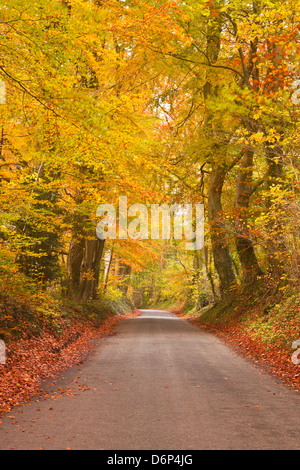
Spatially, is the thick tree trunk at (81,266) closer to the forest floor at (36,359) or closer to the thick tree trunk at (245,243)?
the forest floor at (36,359)

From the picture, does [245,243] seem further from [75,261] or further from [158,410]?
[158,410]

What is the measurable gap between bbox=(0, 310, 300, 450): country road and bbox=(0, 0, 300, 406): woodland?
2412mm

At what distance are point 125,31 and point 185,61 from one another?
3.76m

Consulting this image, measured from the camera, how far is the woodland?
867 centimetres

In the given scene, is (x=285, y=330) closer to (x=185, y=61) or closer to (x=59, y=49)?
(x=59, y=49)

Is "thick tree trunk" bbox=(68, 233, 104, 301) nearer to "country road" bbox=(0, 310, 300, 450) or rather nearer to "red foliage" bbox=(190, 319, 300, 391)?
"red foliage" bbox=(190, 319, 300, 391)

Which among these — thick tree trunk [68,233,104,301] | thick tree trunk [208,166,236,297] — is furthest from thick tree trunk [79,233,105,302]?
thick tree trunk [208,166,236,297]

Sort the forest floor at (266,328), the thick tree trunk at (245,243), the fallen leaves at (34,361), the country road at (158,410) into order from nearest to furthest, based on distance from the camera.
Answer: the country road at (158,410), the fallen leaves at (34,361), the forest floor at (266,328), the thick tree trunk at (245,243)

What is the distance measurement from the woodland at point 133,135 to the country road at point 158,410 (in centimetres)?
241

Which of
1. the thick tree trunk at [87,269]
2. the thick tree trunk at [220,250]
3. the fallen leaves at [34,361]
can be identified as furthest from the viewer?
the thick tree trunk at [87,269]

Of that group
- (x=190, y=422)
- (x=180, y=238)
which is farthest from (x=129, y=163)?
(x=180, y=238)

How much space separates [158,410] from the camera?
6312 millimetres

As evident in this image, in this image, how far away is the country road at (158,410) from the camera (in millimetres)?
4984

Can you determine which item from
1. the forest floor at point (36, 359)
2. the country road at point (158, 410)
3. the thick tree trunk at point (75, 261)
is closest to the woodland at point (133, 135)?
the thick tree trunk at point (75, 261)
